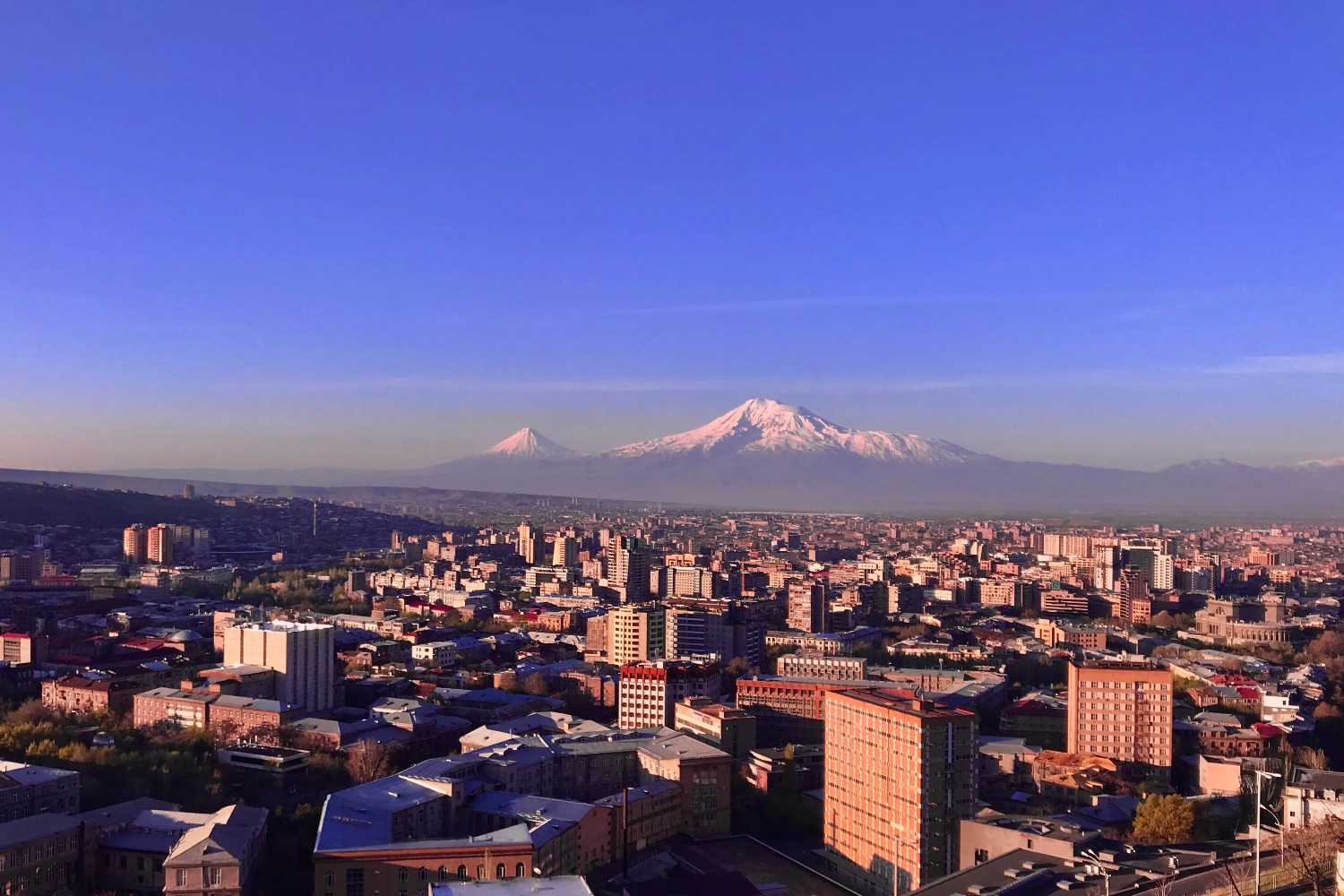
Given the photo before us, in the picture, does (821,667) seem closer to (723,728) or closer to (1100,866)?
(723,728)

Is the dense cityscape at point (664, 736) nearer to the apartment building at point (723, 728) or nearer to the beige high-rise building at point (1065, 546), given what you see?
the apartment building at point (723, 728)

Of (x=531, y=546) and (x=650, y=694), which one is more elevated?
(x=531, y=546)

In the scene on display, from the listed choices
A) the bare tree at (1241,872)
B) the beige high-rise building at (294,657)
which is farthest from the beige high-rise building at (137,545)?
the bare tree at (1241,872)

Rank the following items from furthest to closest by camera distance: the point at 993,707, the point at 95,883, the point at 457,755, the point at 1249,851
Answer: the point at 993,707 → the point at 457,755 → the point at 95,883 → the point at 1249,851

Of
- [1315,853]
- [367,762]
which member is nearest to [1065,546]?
[367,762]

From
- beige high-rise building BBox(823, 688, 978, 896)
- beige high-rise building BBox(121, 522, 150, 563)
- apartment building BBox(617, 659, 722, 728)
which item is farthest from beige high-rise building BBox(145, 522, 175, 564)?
beige high-rise building BBox(823, 688, 978, 896)

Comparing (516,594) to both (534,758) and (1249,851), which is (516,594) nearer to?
(534,758)

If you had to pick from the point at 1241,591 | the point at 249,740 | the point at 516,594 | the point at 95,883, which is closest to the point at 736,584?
the point at 516,594
